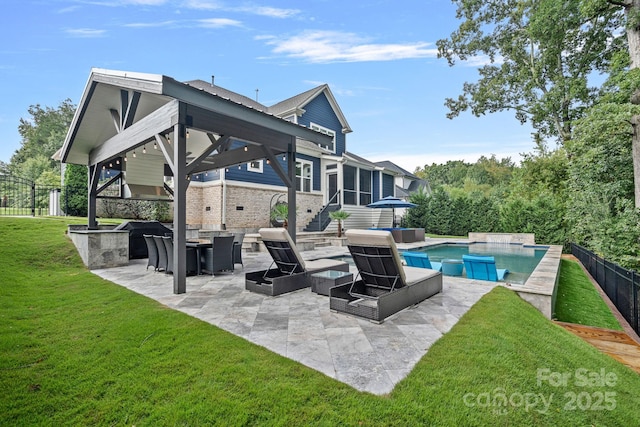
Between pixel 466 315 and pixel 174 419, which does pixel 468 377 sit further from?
pixel 174 419

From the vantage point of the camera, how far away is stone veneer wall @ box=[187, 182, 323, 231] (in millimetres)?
13961

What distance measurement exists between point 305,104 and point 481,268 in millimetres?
14403

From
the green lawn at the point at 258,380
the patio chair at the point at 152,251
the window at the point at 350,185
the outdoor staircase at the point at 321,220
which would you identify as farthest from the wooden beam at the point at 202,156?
the window at the point at 350,185

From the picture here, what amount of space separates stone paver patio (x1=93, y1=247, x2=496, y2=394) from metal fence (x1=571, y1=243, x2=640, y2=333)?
1.99 meters

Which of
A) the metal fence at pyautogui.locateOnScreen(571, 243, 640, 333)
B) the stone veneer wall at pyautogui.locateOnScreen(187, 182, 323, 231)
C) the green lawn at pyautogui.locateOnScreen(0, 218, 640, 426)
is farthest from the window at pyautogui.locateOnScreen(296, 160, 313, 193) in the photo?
the green lawn at pyautogui.locateOnScreen(0, 218, 640, 426)

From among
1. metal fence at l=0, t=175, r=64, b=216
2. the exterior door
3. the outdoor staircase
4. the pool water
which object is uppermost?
the exterior door

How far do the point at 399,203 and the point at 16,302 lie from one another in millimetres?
16218

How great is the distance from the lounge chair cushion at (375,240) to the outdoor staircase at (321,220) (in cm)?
1224

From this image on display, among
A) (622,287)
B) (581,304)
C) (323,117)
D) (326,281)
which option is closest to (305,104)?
(323,117)

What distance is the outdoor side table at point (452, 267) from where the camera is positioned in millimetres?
7805

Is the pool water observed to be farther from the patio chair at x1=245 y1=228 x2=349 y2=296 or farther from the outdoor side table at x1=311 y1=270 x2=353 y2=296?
the patio chair at x1=245 y1=228 x2=349 y2=296

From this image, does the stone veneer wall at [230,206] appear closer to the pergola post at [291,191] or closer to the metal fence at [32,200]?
the metal fence at [32,200]

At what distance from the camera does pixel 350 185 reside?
21000 mm

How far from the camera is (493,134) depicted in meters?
33.0
